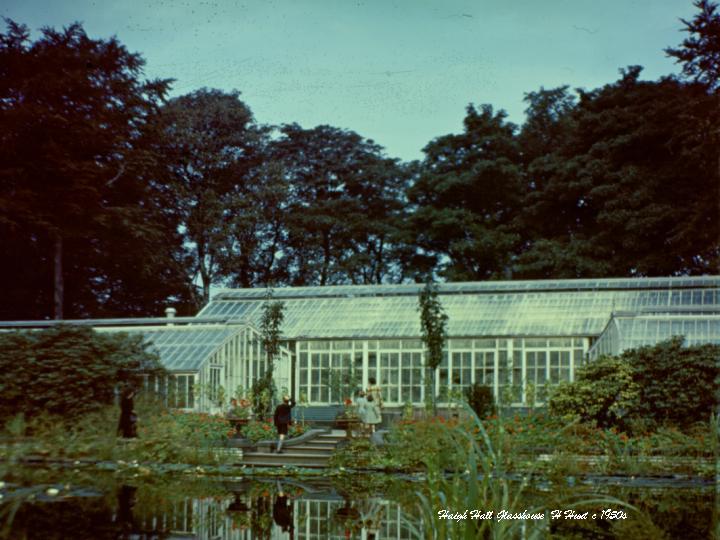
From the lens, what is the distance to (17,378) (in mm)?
24906

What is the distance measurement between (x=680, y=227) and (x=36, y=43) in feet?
77.3

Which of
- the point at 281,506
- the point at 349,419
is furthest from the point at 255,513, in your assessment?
the point at 349,419

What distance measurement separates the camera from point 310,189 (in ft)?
152

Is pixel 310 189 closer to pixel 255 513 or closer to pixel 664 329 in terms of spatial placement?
pixel 664 329

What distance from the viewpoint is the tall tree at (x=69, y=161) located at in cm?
3644

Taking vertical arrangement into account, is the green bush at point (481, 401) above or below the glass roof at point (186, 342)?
below

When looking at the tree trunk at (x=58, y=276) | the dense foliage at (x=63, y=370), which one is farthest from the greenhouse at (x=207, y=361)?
the tree trunk at (x=58, y=276)

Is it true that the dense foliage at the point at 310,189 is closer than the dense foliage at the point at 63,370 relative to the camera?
No

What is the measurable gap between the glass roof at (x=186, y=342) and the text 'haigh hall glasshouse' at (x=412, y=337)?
34 mm

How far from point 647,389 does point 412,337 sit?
9.95 metres

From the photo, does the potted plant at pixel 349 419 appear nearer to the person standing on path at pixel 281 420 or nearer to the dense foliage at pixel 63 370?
the person standing on path at pixel 281 420

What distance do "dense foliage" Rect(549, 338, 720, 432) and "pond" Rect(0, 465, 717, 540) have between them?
3608 millimetres

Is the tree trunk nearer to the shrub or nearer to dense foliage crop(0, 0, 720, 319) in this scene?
dense foliage crop(0, 0, 720, 319)

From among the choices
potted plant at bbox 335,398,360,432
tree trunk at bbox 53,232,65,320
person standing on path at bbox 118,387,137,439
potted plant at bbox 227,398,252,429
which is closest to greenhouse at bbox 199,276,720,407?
potted plant at bbox 335,398,360,432
